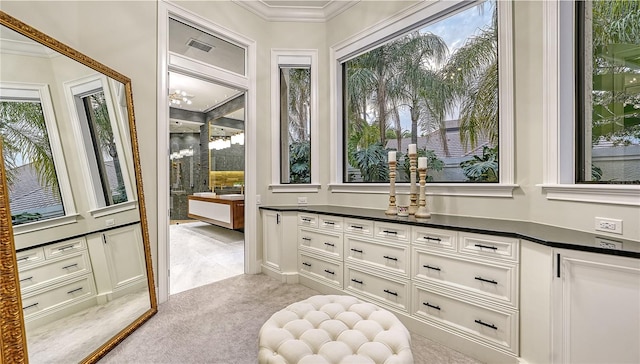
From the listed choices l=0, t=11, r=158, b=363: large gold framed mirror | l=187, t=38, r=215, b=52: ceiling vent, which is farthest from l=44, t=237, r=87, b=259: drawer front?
l=187, t=38, r=215, b=52: ceiling vent

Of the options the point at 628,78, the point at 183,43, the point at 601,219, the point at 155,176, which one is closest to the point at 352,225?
the point at 601,219

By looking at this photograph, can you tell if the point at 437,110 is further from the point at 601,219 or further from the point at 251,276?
the point at 251,276

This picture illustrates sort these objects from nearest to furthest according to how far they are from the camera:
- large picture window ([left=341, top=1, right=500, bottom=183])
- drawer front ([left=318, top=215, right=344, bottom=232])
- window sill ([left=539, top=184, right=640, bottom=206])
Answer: window sill ([left=539, top=184, right=640, bottom=206]), large picture window ([left=341, top=1, right=500, bottom=183]), drawer front ([left=318, top=215, right=344, bottom=232])

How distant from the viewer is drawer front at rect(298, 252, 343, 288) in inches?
114

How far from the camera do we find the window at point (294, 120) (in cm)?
377

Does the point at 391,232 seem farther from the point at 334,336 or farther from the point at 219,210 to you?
the point at 219,210

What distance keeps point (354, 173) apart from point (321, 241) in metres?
1.02

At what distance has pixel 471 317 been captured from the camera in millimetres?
1948

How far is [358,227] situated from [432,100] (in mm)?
1497

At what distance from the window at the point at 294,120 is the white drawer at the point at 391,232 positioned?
1432mm

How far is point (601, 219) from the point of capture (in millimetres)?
1723

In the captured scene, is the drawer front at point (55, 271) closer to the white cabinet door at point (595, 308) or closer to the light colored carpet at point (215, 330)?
the light colored carpet at point (215, 330)

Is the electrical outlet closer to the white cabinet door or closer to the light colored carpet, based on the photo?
the white cabinet door

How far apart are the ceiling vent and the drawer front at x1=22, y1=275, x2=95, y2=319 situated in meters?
2.47
